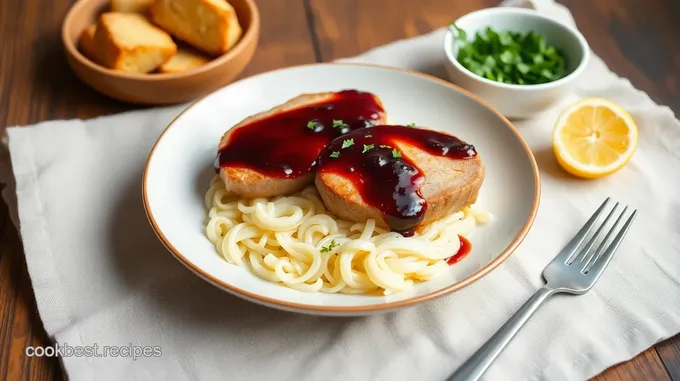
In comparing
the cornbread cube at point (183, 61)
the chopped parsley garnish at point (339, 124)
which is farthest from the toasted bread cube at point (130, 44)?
the chopped parsley garnish at point (339, 124)

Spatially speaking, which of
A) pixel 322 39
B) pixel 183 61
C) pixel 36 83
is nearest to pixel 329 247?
pixel 183 61

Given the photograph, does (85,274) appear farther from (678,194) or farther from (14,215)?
(678,194)

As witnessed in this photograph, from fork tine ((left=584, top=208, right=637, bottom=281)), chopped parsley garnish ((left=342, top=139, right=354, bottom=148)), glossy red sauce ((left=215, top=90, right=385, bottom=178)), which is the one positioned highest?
chopped parsley garnish ((left=342, top=139, right=354, bottom=148))

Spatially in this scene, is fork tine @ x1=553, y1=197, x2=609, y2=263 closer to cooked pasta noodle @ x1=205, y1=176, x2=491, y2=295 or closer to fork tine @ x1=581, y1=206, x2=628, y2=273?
fork tine @ x1=581, y1=206, x2=628, y2=273

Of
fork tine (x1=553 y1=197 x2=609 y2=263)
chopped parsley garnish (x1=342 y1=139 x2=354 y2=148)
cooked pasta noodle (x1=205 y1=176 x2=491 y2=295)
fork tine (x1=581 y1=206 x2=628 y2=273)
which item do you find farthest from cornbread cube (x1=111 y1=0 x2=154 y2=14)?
fork tine (x1=581 y1=206 x2=628 y2=273)

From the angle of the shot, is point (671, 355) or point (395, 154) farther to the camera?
point (395, 154)

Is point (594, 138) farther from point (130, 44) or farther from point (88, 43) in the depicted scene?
point (88, 43)

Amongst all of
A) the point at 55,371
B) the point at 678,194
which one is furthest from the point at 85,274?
the point at 678,194
